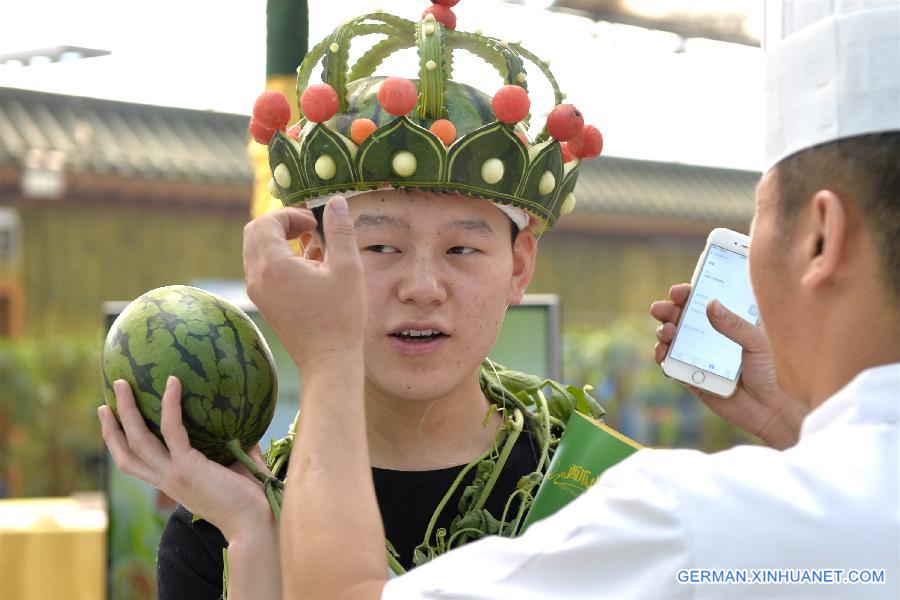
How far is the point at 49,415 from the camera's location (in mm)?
13156

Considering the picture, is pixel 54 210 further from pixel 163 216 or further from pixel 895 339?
pixel 895 339

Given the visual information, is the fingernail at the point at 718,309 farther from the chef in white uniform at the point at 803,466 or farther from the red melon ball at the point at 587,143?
the chef in white uniform at the point at 803,466

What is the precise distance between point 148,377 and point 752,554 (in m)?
1.19

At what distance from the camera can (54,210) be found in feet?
49.2

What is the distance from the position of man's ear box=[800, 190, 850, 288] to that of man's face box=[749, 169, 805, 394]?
0.13 ft

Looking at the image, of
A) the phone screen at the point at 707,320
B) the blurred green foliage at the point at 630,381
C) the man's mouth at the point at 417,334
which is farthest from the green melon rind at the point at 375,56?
the blurred green foliage at the point at 630,381

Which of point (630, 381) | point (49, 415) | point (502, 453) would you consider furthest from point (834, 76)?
point (630, 381)

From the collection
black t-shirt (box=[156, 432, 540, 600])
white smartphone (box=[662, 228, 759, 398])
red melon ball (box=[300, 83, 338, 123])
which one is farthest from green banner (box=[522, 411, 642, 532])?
red melon ball (box=[300, 83, 338, 123])

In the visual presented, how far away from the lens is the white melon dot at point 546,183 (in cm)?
288

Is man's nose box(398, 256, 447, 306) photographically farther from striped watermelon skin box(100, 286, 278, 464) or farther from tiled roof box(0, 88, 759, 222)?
tiled roof box(0, 88, 759, 222)

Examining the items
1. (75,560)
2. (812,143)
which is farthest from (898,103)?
(75,560)

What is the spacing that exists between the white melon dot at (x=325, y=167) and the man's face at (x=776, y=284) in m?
1.06

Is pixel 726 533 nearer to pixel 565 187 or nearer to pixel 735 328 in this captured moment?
pixel 735 328

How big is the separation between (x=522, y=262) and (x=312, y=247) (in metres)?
0.53
